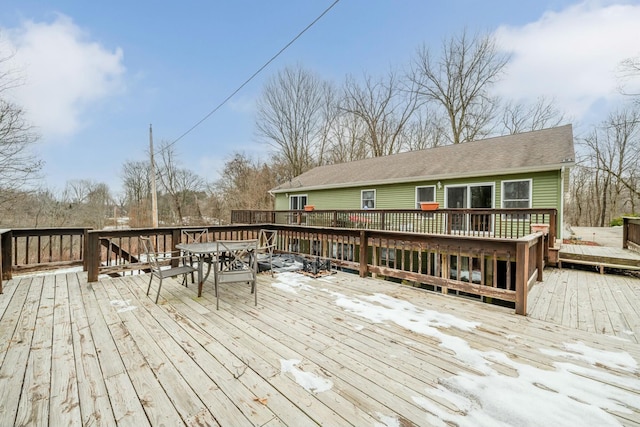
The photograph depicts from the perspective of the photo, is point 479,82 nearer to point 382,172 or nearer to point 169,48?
point 382,172

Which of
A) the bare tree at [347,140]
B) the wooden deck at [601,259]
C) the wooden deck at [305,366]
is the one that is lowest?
the wooden deck at [305,366]

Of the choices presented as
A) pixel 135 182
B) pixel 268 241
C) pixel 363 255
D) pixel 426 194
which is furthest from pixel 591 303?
pixel 135 182

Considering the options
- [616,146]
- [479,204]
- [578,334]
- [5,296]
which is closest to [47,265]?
[5,296]

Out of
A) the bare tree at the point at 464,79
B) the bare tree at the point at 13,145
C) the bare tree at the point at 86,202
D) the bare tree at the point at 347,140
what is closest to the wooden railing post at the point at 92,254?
the bare tree at the point at 13,145

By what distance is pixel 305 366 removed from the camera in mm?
2088

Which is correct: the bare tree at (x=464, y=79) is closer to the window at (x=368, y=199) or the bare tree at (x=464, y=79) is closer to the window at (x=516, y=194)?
the window at (x=368, y=199)

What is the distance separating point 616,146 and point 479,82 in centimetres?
1059

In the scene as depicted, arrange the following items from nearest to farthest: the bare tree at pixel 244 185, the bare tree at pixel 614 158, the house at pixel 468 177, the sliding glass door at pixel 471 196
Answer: the house at pixel 468 177 < the sliding glass door at pixel 471 196 < the bare tree at pixel 614 158 < the bare tree at pixel 244 185

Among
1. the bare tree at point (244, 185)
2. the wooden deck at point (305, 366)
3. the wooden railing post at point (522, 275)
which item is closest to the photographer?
the wooden deck at point (305, 366)

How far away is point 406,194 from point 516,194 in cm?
340

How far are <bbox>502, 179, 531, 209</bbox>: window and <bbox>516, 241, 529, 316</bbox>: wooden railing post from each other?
18.7ft

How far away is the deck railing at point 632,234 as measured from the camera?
6.27 metres

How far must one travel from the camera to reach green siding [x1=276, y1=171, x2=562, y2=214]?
287 inches

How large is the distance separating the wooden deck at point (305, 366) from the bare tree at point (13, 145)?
9.13 m
